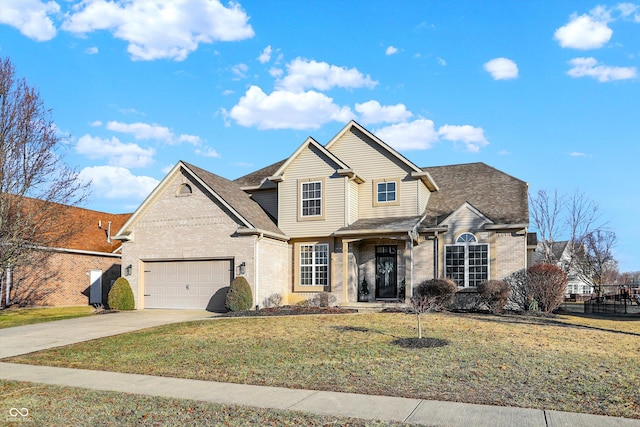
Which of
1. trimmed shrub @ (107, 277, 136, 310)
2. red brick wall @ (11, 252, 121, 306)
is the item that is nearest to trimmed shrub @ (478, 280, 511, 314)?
trimmed shrub @ (107, 277, 136, 310)

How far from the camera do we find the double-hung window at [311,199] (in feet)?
83.1

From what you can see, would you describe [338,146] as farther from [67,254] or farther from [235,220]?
[67,254]

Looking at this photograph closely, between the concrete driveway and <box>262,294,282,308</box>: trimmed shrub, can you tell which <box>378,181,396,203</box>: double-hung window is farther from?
the concrete driveway

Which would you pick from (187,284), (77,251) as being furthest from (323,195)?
(77,251)

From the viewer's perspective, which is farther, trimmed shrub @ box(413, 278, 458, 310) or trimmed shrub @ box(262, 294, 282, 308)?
trimmed shrub @ box(262, 294, 282, 308)

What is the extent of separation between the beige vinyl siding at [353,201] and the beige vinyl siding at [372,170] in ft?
0.89

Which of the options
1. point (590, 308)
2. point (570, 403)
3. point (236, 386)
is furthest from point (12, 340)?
point (590, 308)

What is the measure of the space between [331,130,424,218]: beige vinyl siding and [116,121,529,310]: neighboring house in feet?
0.16

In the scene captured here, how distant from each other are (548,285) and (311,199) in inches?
428

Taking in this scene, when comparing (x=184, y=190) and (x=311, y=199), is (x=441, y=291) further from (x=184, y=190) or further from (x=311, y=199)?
(x=184, y=190)

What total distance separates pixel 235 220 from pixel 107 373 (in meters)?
13.1

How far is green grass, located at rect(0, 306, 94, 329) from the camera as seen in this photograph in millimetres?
20516

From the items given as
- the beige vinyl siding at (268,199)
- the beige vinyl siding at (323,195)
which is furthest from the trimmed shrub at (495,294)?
the beige vinyl siding at (268,199)

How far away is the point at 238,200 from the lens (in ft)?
82.8
